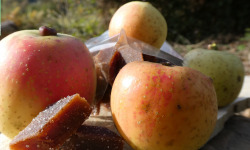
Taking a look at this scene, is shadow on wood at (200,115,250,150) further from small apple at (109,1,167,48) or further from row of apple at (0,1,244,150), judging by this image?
small apple at (109,1,167,48)

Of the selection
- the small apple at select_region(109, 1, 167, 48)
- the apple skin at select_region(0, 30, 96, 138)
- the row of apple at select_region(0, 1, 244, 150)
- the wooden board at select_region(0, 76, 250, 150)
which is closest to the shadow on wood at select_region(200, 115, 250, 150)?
the wooden board at select_region(0, 76, 250, 150)

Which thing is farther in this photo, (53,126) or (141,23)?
(141,23)

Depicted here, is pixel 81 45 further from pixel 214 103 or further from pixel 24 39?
pixel 214 103

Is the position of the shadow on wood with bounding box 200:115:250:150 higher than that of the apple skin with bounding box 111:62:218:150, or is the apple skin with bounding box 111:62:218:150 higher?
the apple skin with bounding box 111:62:218:150

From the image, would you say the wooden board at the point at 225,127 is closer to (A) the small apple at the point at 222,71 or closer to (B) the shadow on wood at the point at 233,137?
(B) the shadow on wood at the point at 233,137

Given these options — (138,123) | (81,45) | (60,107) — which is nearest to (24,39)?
(81,45)

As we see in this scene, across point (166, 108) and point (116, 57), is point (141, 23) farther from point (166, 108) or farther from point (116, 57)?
point (166, 108)

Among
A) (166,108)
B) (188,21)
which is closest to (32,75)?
(166,108)
